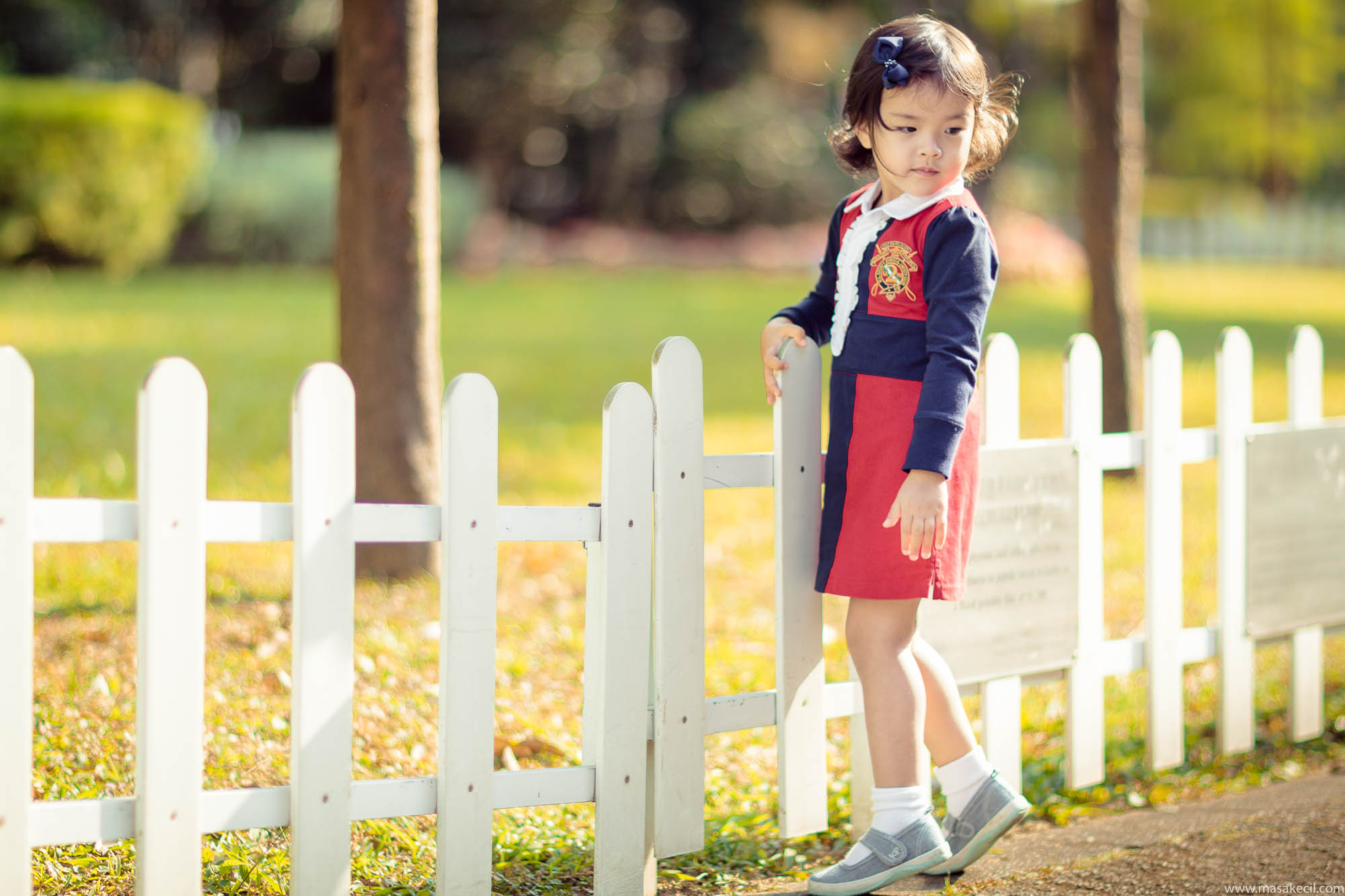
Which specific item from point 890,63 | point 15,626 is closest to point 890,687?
point 890,63

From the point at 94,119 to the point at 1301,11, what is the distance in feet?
102

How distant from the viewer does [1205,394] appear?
9.45m

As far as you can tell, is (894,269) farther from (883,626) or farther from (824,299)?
(883,626)

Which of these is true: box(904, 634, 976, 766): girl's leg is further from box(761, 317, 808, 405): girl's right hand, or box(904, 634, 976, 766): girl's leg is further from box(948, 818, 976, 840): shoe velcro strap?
box(761, 317, 808, 405): girl's right hand

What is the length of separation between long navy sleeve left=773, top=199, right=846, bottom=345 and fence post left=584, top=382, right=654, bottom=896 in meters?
0.44

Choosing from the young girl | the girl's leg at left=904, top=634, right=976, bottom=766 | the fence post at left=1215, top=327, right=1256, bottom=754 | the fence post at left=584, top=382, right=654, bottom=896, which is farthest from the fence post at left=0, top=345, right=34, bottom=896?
the fence post at left=1215, top=327, right=1256, bottom=754

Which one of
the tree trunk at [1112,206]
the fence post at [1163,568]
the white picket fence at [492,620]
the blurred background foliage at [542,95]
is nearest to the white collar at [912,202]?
the white picket fence at [492,620]

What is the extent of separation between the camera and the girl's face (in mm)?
2389

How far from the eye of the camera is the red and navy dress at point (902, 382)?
7.47ft

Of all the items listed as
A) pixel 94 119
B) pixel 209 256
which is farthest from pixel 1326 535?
pixel 209 256

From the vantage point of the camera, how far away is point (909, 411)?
7.89 feet

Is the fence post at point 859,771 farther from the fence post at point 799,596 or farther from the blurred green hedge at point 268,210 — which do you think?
the blurred green hedge at point 268,210

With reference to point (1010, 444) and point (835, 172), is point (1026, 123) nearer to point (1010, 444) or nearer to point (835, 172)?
point (835, 172)

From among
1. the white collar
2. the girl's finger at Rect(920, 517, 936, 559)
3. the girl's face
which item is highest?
the girl's face
